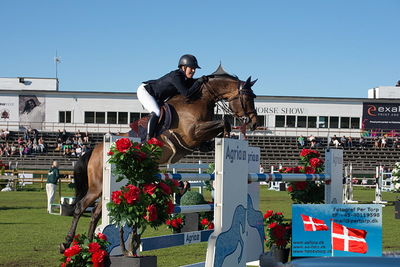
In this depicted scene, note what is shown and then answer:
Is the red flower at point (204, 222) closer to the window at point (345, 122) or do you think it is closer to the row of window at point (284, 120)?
the row of window at point (284, 120)

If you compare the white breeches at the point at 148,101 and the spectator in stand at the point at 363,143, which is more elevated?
the white breeches at the point at 148,101

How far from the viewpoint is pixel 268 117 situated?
46.0m

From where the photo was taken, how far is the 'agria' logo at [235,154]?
16.6 feet

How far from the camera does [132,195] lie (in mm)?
4508

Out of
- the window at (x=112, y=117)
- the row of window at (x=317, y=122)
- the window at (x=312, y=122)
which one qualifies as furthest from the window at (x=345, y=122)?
the window at (x=112, y=117)

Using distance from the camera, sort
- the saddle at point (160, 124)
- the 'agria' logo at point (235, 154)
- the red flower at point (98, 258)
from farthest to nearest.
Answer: the saddle at point (160, 124), the 'agria' logo at point (235, 154), the red flower at point (98, 258)

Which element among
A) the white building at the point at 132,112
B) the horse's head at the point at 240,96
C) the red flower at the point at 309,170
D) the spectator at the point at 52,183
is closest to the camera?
the red flower at the point at 309,170

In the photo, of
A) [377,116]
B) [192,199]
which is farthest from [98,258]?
[377,116]

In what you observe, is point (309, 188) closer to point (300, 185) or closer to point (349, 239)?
point (300, 185)

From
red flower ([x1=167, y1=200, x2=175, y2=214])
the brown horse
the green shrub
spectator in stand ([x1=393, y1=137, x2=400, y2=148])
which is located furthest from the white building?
red flower ([x1=167, y1=200, x2=175, y2=214])

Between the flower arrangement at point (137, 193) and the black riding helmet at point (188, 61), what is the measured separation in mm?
3115

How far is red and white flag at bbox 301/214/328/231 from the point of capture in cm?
555

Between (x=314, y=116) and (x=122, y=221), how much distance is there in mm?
42770

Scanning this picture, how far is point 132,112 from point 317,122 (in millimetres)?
→ 12596
